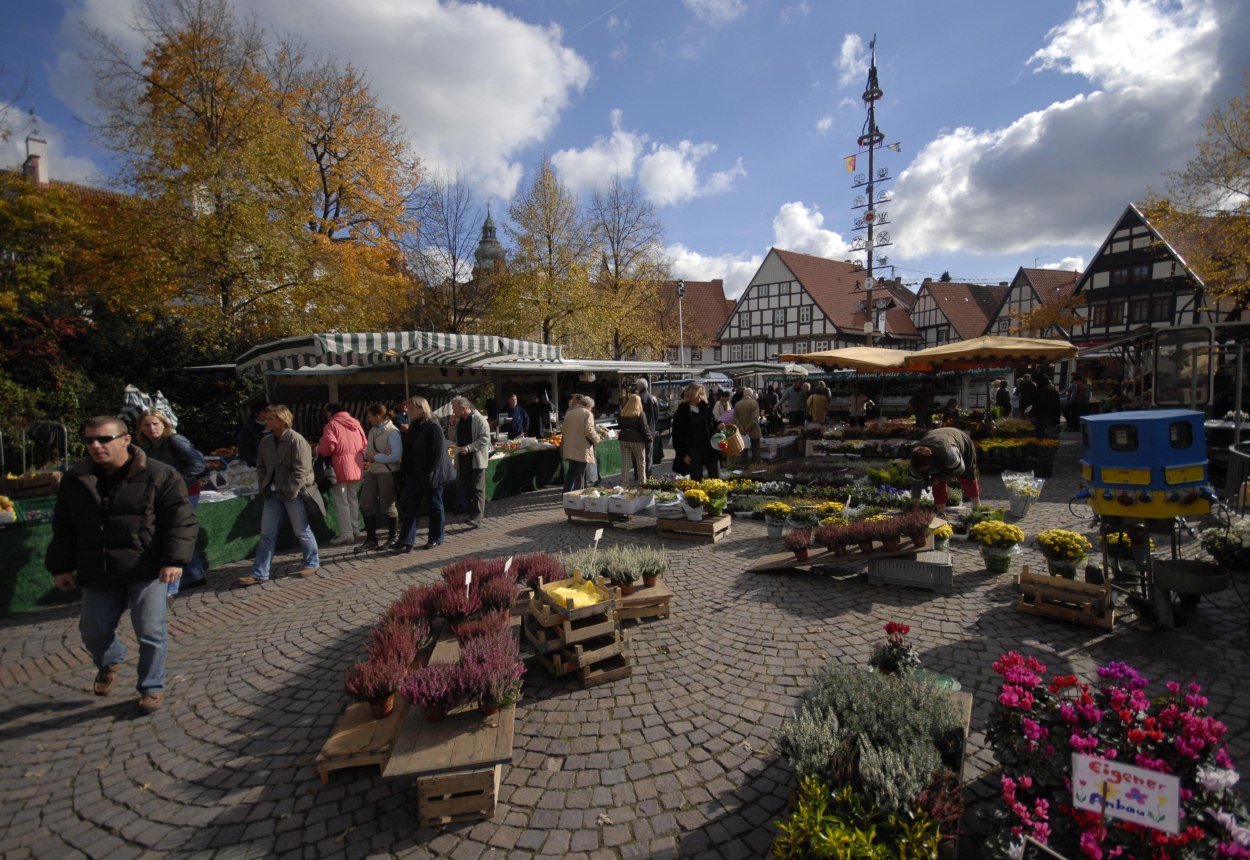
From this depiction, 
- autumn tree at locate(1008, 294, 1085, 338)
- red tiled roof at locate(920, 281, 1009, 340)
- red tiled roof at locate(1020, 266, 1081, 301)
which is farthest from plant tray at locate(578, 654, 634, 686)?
red tiled roof at locate(920, 281, 1009, 340)

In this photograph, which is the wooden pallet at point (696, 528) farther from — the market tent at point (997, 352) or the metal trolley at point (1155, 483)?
the market tent at point (997, 352)

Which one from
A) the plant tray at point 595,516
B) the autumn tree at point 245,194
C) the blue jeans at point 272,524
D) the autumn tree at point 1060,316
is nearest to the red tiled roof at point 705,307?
the autumn tree at point 1060,316

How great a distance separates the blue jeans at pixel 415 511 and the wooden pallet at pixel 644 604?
3.26 meters

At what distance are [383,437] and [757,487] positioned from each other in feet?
17.4

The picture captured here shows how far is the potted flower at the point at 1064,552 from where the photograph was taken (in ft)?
15.2

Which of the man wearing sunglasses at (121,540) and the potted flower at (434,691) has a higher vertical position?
the man wearing sunglasses at (121,540)

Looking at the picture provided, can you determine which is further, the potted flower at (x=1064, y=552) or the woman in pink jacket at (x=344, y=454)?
the woman in pink jacket at (x=344, y=454)

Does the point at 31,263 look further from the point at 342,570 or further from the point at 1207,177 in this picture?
the point at 1207,177

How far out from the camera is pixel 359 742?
9.22 feet

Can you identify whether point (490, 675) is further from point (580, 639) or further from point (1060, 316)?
point (1060, 316)

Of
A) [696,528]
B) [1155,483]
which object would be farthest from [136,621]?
[1155,483]

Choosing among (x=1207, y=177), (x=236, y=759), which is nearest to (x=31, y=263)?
(x=236, y=759)

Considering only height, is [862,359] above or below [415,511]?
above

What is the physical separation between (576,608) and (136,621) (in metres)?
2.75
